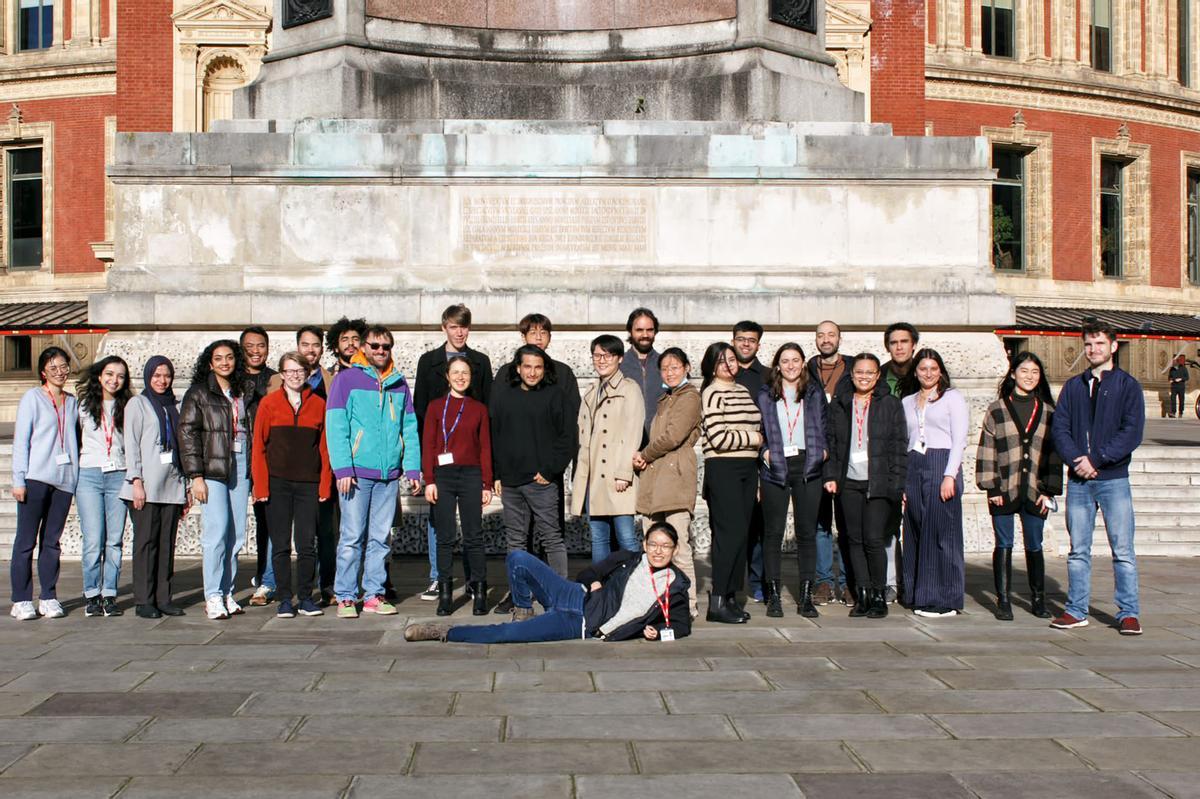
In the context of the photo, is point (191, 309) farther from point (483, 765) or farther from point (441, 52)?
point (483, 765)

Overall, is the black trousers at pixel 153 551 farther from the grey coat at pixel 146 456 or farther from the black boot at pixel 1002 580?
the black boot at pixel 1002 580

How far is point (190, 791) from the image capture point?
5.28 metres

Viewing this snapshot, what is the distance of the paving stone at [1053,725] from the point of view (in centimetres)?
617

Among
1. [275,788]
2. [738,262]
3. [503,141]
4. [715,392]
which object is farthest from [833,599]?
[275,788]

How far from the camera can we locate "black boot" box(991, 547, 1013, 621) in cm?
927

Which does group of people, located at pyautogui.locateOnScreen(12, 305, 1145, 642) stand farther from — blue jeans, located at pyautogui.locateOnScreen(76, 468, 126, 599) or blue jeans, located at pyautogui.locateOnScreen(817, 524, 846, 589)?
blue jeans, located at pyautogui.locateOnScreen(817, 524, 846, 589)

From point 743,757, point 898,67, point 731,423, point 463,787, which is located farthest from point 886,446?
point 898,67

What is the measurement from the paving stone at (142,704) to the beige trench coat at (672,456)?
124 inches

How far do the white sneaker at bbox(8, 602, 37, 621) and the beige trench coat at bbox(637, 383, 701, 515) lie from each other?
3.80 m

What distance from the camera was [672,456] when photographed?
922 centimetres

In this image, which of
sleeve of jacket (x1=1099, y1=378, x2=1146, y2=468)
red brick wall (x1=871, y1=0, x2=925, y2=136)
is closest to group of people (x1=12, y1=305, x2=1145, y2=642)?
sleeve of jacket (x1=1099, y1=378, x2=1146, y2=468)

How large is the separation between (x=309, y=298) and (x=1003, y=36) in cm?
3700

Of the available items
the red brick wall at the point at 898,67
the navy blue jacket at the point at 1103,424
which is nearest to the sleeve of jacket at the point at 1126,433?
the navy blue jacket at the point at 1103,424

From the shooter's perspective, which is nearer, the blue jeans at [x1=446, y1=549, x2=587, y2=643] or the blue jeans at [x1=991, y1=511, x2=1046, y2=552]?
the blue jeans at [x1=446, y1=549, x2=587, y2=643]
